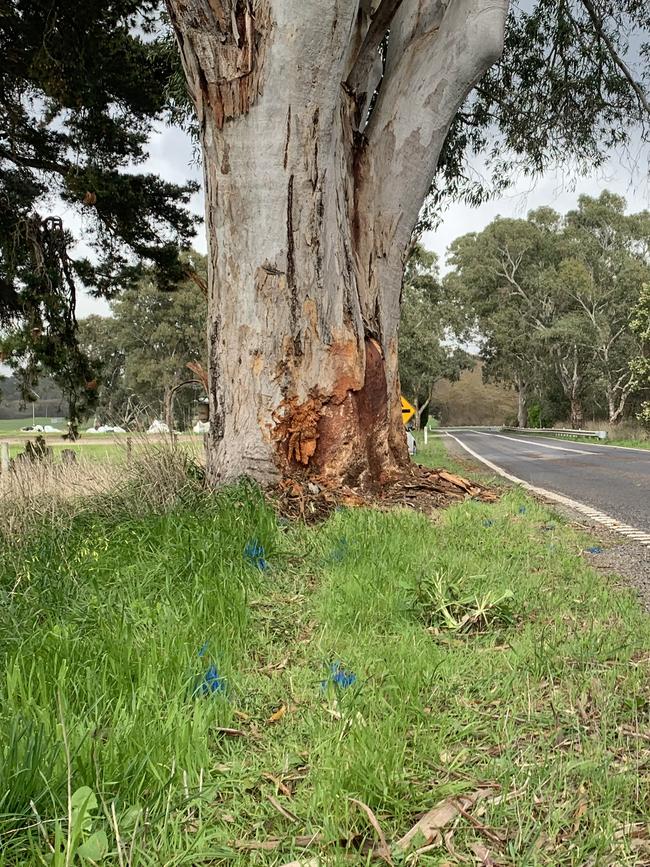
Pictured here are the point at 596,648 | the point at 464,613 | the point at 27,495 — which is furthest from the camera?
the point at 27,495

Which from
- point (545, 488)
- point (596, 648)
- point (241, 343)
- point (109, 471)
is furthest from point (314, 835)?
point (545, 488)

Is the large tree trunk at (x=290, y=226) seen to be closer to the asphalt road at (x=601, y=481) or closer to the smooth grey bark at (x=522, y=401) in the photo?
the asphalt road at (x=601, y=481)

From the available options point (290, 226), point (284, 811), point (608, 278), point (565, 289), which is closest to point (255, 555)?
point (284, 811)

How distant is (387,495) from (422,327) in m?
35.9

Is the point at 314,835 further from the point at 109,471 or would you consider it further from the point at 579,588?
the point at 109,471

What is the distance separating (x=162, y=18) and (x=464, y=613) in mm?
9427

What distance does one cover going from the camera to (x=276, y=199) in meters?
4.70

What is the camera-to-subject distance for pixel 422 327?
39969mm

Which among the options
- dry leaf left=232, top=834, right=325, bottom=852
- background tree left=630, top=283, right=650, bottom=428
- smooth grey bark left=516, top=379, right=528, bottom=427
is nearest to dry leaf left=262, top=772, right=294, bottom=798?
dry leaf left=232, top=834, right=325, bottom=852

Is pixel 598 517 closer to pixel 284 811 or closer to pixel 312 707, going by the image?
pixel 312 707

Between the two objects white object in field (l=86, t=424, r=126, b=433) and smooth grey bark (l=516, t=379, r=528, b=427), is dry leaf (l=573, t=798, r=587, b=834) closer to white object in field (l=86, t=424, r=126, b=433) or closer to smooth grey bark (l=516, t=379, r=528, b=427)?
white object in field (l=86, t=424, r=126, b=433)

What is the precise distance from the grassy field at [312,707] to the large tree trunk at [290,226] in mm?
1552

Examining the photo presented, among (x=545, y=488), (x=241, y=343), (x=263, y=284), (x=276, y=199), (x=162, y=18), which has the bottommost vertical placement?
(x=545, y=488)

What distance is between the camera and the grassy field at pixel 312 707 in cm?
136
